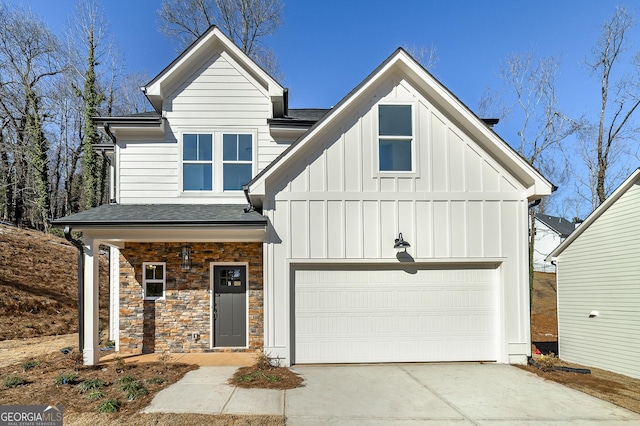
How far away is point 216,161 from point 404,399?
695 cm

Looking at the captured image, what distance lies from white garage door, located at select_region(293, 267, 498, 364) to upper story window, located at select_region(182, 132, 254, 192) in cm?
323

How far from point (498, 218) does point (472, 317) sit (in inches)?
88.5

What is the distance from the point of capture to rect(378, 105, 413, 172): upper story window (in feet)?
28.3

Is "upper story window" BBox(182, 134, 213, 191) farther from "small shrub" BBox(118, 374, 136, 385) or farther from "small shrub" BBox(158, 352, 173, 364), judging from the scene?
"small shrub" BBox(118, 374, 136, 385)

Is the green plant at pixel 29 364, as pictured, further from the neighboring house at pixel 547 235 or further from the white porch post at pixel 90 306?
the neighboring house at pixel 547 235

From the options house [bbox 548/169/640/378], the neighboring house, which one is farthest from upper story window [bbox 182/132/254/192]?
the neighboring house

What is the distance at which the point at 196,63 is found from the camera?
9.98 meters

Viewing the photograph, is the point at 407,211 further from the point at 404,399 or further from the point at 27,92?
the point at 27,92

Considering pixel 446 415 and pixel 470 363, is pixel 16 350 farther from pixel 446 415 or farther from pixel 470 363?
pixel 470 363

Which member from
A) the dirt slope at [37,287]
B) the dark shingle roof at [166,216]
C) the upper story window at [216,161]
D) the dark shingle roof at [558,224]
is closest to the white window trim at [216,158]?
the upper story window at [216,161]

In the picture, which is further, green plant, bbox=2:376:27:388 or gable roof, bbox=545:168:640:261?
gable roof, bbox=545:168:640:261

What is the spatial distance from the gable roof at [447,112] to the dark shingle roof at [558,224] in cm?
3590

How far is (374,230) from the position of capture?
838 centimetres

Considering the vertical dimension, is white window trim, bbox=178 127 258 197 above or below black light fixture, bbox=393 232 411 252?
above
